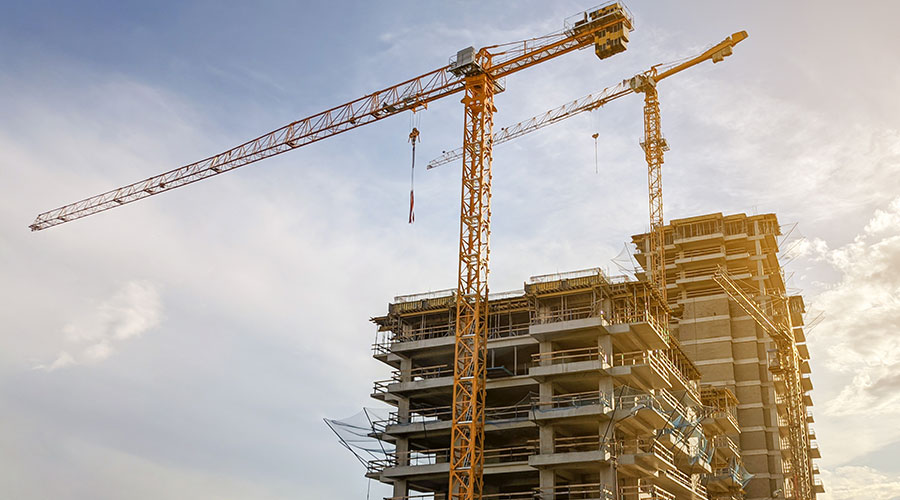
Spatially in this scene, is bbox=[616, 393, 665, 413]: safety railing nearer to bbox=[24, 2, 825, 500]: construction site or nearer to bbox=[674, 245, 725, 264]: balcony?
bbox=[24, 2, 825, 500]: construction site

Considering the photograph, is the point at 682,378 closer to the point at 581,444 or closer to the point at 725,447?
the point at 725,447

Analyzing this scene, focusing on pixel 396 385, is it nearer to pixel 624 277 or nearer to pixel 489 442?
pixel 489 442

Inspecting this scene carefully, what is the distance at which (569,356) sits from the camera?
68188 millimetres

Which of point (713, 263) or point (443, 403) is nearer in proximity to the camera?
point (443, 403)

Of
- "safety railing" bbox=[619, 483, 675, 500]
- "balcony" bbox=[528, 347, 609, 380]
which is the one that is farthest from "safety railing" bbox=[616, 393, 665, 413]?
"safety railing" bbox=[619, 483, 675, 500]

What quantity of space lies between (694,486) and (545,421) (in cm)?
2321

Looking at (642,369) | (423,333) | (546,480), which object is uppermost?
(423,333)

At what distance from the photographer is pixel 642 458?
2586 inches

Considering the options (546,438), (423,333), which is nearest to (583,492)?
(546,438)

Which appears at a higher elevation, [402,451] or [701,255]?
[701,255]

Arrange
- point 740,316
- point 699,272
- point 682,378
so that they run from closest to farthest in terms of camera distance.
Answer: point 682,378 < point 740,316 < point 699,272

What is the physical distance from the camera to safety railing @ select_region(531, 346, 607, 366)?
67.5 meters

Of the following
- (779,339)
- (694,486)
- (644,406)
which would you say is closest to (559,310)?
(644,406)

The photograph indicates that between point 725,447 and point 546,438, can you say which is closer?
point 546,438
